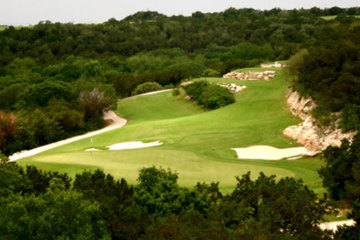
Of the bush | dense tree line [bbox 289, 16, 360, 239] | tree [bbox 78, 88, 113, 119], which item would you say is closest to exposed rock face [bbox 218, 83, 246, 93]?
dense tree line [bbox 289, 16, 360, 239]

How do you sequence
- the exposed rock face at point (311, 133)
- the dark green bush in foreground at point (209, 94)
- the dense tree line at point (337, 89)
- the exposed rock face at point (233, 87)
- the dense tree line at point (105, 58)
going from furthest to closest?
1. the exposed rock face at point (233, 87)
2. the dark green bush in foreground at point (209, 94)
3. the dense tree line at point (105, 58)
4. the exposed rock face at point (311, 133)
5. the dense tree line at point (337, 89)

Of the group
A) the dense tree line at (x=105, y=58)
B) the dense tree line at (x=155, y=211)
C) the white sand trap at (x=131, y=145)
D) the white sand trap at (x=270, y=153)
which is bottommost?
the white sand trap at (x=270, y=153)

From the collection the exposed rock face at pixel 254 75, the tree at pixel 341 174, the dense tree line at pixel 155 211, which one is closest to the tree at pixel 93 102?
the exposed rock face at pixel 254 75

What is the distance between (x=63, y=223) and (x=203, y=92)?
1755 inches

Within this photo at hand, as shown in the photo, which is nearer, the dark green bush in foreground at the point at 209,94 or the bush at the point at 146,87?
the dark green bush in foreground at the point at 209,94

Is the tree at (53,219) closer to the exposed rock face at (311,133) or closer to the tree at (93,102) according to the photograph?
the exposed rock face at (311,133)

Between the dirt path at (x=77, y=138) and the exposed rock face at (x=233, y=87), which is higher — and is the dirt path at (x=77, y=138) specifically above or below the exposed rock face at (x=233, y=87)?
below

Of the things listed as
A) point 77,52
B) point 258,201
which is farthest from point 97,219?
point 77,52

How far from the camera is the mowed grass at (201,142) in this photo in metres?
22.2

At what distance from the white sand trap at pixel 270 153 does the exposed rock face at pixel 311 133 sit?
30.8 inches

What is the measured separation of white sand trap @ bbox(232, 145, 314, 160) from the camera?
27.7 metres

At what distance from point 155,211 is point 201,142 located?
17.9m

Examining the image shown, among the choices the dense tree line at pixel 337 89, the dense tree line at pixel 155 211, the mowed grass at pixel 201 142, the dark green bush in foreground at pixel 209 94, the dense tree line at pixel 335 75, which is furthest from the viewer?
the dark green bush in foreground at pixel 209 94

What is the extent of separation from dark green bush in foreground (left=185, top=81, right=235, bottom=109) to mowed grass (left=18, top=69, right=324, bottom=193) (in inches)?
46.5
